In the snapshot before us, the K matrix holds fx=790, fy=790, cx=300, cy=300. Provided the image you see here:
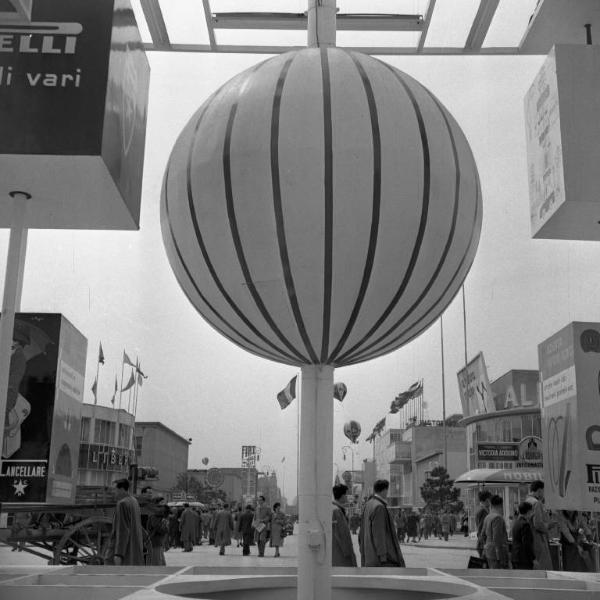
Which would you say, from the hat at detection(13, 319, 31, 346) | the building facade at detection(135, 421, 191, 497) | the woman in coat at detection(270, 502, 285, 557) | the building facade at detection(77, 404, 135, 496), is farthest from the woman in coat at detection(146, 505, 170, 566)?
the building facade at detection(135, 421, 191, 497)

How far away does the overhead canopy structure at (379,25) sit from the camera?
21.3ft

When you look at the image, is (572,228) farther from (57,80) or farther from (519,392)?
(519,392)

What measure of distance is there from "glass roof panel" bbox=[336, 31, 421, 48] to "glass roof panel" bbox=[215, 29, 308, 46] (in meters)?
0.40

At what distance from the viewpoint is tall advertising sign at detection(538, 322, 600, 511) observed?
26.2 feet

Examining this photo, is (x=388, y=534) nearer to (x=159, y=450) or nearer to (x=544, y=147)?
(x=544, y=147)

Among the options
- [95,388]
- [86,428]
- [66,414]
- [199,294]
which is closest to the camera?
[199,294]

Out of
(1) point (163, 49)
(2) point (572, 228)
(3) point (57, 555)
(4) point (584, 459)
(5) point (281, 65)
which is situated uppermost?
(1) point (163, 49)

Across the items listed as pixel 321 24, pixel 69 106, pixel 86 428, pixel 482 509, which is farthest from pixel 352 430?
pixel 86 428

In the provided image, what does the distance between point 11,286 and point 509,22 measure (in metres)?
4.90

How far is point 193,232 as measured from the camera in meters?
2.77

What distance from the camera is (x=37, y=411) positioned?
25.7 ft

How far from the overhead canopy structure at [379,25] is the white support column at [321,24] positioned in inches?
121

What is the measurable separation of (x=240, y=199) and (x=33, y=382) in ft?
19.3

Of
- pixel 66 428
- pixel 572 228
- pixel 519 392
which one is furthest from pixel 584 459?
pixel 519 392
